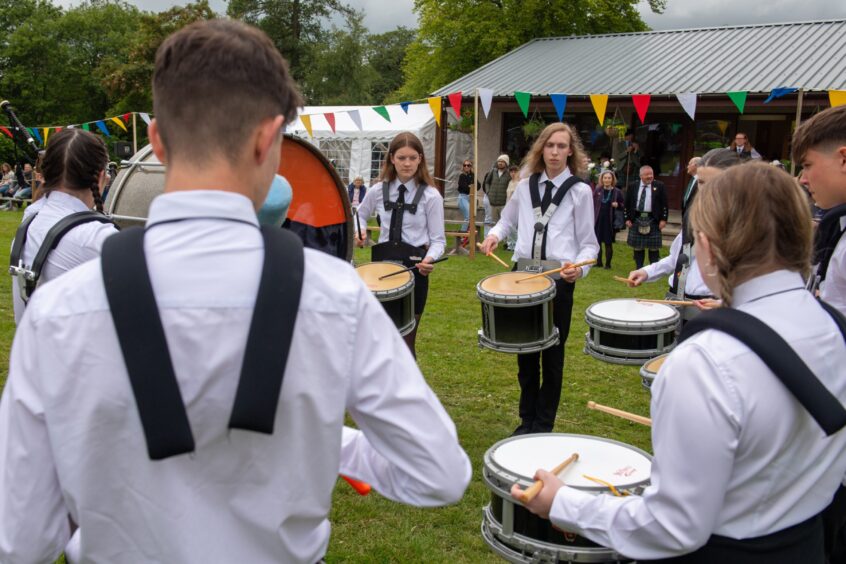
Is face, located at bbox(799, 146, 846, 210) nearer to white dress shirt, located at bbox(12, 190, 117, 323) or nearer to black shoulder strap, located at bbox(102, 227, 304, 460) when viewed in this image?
black shoulder strap, located at bbox(102, 227, 304, 460)

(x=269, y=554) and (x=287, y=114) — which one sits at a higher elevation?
(x=287, y=114)

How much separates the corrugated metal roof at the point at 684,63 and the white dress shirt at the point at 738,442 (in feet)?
46.9

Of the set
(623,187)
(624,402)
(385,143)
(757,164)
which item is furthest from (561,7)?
(757,164)

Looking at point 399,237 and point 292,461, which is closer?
point 292,461

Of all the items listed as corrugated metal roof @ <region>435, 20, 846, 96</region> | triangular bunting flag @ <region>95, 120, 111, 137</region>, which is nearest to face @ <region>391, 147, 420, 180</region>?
corrugated metal roof @ <region>435, 20, 846, 96</region>

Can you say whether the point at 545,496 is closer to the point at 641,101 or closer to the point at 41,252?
the point at 41,252

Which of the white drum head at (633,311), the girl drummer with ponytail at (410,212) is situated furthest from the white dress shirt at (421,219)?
the white drum head at (633,311)

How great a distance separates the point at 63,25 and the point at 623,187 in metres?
37.2

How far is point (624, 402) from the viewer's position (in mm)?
5652

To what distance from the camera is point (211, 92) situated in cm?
119

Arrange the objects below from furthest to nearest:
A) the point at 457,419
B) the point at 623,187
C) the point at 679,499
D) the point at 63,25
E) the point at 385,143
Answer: the point at 63,25 → the point at 385,143 → the point at 623,187 → the point at 457,419 → the point at 679,499

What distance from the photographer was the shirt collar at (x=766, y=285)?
1.60 metres

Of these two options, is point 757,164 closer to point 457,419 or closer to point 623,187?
point 457,419

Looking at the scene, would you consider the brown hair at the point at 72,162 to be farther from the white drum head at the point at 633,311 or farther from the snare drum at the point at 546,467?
the white drum head at the point at 633,311
